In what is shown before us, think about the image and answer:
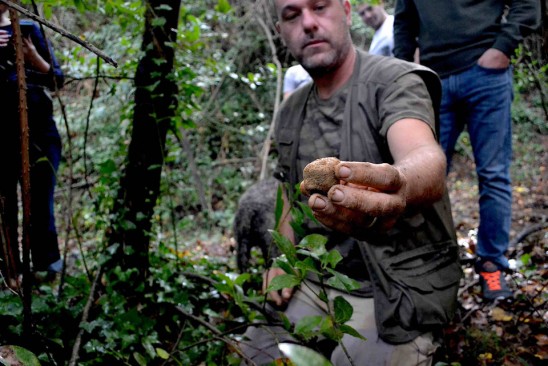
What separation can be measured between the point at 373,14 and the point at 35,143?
3536 mm

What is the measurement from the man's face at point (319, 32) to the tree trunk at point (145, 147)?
2.30 ft

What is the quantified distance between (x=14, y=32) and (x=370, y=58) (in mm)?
1459

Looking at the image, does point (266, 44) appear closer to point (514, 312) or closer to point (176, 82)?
point (176, 82)

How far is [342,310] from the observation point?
3.97 feet

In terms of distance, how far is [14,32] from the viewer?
1.30 m

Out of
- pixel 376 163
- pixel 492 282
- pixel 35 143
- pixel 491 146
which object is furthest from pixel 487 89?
pixel 35 143

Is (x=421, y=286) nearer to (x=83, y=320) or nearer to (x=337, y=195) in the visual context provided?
(x=337, y=195)

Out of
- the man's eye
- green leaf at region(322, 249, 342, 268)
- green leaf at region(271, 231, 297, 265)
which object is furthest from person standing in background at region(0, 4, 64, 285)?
green leaf at region(322, 249, 342, 268)

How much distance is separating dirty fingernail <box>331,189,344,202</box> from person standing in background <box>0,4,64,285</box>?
1.85m

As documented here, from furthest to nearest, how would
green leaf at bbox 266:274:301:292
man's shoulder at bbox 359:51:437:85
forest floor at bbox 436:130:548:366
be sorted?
forest floor at bbox 436:130:548:366, man's shoulder at bbox 359:51:437:85, green leaf at bbox 266:274:301:292

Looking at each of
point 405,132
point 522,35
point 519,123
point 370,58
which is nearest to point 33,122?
point 370,58

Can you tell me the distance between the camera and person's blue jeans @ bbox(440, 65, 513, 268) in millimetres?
2742

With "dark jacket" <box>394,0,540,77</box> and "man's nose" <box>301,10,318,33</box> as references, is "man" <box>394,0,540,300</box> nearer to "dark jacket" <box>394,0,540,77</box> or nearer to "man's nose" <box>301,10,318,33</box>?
"dark jacket" <box>394,0,540,77</box>

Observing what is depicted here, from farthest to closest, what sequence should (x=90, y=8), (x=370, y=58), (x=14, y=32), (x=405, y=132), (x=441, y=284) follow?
(x=90, y=8), (x=370, y=58), (x=441, y=284), (x=405, y=132), (x=14, y=32)
